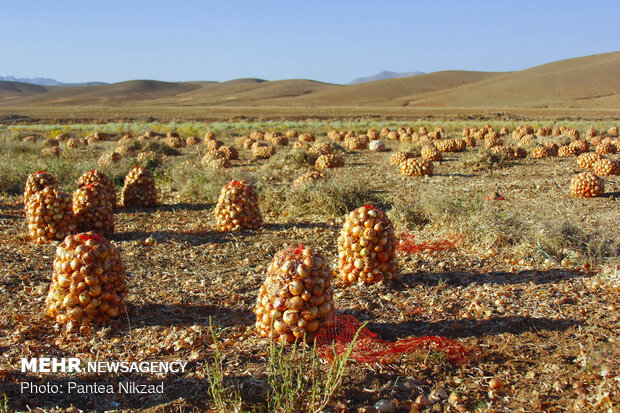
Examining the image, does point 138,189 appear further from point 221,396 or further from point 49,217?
point 221,396

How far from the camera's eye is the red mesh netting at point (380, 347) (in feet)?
10.3

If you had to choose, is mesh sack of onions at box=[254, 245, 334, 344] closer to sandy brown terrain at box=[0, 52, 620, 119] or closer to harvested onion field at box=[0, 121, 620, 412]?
harvested onion field at box=[0, 121, 620, 412]

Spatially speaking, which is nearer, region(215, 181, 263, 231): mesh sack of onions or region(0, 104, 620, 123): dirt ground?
region(215, 181, 263, 231): mesh sack of onions

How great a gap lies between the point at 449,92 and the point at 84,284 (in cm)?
9520

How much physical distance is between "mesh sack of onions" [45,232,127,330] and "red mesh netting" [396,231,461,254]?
3.15 metres

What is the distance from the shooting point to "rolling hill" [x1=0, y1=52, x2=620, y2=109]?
74688 mm

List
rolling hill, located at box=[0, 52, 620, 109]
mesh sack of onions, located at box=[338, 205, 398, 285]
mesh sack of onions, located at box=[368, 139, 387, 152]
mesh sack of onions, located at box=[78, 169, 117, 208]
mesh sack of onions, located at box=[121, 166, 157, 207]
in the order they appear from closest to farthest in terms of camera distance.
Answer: mesh sack of onions, located at box=[338, 205, 398, 285] → mesh sack of onions, located at box=[78, 169, 117, 208] → mesh sack of onions, located at box=[121, 166, 157, 207] → mesh sack of onions, located at box=[368, 139, 387, 152] → rolling hill, located at box=[0, 52, 620, 109]

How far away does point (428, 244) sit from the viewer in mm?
5543

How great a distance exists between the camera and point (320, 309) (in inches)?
131

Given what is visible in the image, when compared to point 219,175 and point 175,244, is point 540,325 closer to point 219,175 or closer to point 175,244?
point 175,244

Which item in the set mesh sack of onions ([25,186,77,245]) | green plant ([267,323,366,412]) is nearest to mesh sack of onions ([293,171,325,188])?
mesh sack of onions ([25,186,77,245])

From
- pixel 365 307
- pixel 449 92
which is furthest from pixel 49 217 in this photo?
pixel 449 92

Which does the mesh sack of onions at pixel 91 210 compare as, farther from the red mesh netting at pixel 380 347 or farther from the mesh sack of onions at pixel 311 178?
the red mesh netting at pixel 380 347

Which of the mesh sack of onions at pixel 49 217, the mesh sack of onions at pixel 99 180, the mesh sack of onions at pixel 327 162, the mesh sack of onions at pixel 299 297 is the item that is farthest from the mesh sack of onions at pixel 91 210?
the mesh sack of onions at pixel 327 162
